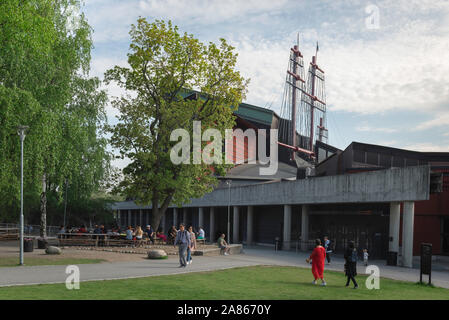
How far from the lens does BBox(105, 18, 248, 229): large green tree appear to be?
28.8 metres

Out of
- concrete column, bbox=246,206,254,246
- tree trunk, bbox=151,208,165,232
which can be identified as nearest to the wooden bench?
tree trunk, bbox=151,208,165,232

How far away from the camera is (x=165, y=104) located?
29.5m

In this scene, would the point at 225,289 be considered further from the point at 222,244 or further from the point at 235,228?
the point at 235,228

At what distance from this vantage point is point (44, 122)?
2064 cm

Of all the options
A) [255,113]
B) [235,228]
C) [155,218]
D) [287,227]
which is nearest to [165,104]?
[155,218]

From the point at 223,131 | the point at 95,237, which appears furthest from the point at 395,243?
the point at 95,237

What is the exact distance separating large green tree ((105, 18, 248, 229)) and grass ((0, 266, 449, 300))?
1261cm

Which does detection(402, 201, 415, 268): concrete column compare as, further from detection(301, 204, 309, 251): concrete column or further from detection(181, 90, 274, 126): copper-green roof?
detection(181, 90, 274, 126): copper-green roof

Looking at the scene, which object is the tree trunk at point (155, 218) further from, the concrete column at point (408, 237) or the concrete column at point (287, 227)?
the concrete column at point (408, 237)

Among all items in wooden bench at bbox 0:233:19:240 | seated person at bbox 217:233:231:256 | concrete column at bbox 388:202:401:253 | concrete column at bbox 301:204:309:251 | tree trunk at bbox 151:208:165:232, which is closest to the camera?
concrete column at bbox 388:202:401:253

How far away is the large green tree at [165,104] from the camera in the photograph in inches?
1136

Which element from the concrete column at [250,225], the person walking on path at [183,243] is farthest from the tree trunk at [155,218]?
the concrete column at [250,225]

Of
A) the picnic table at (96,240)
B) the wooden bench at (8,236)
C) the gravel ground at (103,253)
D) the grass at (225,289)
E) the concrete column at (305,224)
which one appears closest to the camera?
the grass at (225,289)

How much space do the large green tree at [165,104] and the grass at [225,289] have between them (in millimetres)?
12607
